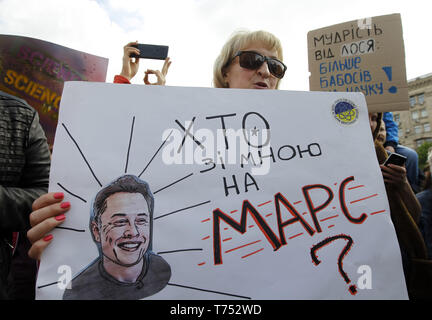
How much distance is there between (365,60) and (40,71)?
155cm

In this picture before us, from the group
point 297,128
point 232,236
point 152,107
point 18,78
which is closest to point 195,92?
point 152,107

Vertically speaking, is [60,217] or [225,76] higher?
[225,76]

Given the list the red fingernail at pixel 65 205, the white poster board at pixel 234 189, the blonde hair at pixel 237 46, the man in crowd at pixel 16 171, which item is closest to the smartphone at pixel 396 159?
the white poster board at pixel 234 189

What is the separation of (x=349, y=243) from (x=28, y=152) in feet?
3.43

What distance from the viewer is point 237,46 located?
1.49m

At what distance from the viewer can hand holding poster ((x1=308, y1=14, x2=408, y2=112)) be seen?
4.33 ft

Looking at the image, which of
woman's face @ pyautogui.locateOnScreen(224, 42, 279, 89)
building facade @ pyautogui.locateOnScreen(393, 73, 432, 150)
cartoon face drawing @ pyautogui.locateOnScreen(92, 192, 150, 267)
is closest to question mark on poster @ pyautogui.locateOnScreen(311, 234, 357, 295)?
cartoon face drawing @ pyautogui.locateOnScreen(92, 192, 150, 267)

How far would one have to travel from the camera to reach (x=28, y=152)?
940 mm

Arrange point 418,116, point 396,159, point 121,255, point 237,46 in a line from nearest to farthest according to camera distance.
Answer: point 121,255, point 396,159, point 237,46, point 418,116

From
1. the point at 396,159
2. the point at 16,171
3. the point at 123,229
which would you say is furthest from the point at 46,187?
the point at 396,159

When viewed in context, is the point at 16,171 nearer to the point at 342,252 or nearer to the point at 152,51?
the point at 152,51

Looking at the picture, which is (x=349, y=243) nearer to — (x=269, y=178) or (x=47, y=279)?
(x=269, y=178)

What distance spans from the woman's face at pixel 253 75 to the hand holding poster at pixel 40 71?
0.74m

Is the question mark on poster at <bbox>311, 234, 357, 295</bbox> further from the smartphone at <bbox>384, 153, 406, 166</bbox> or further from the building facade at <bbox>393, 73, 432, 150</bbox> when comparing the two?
the building facade at <bbox>393, 73, 432, 150</bbox>
